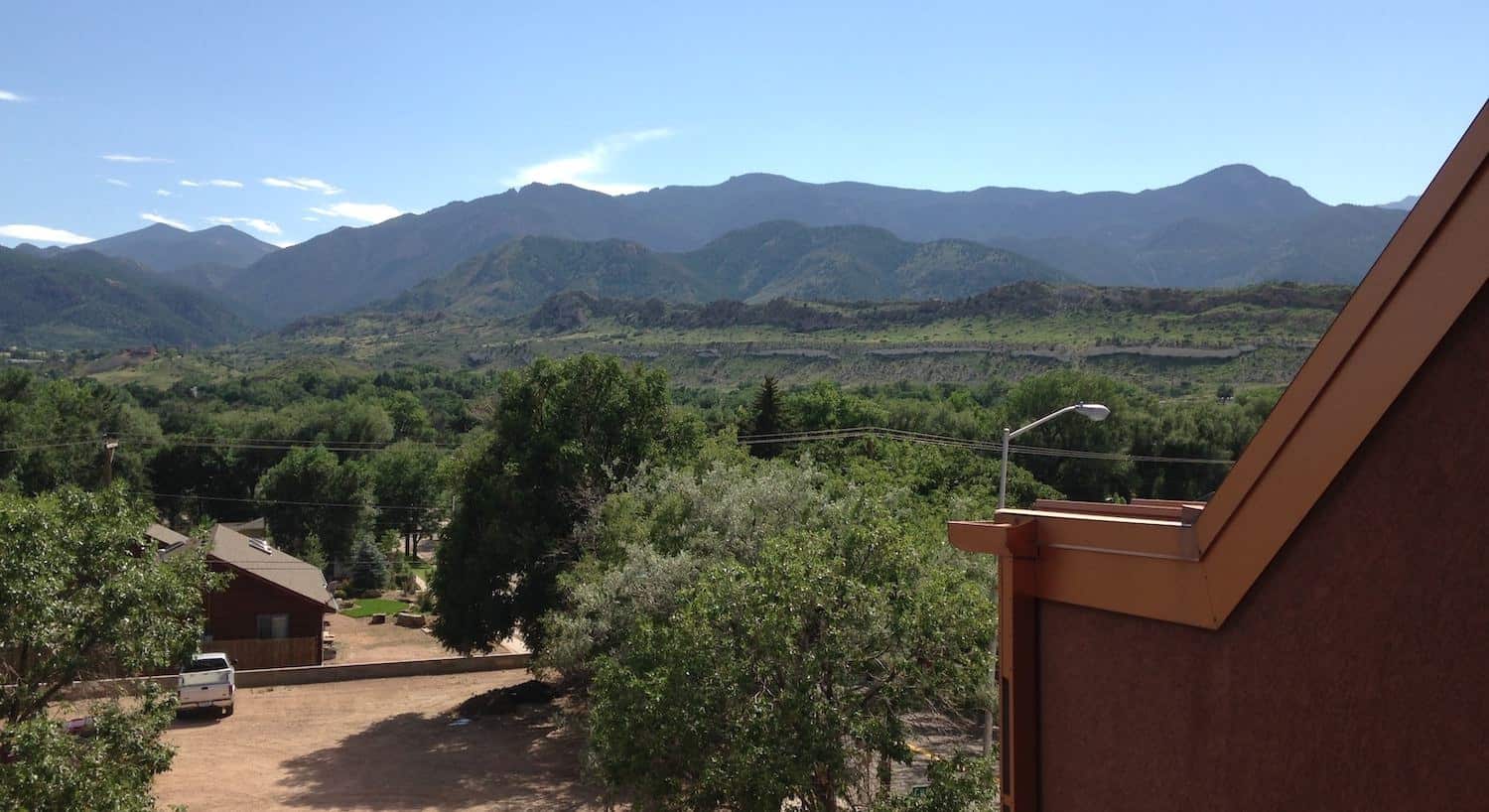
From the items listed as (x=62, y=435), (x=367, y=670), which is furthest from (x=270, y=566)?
(x=62, y=435)

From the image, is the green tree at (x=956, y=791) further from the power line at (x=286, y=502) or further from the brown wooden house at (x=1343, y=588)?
the power line at (x=286, y=502)

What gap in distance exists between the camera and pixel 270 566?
4000cm

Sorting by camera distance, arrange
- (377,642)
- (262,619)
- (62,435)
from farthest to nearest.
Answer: (62,435) → (377,642) → (262,619)

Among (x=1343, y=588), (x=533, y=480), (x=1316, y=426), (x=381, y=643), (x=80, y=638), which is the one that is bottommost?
(x=381, y=643)

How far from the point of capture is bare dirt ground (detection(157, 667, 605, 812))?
74.6 ft

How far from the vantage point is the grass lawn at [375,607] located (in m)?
50.0

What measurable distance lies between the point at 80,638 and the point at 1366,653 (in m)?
15.5

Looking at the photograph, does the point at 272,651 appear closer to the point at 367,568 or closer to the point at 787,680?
the point at 367,568

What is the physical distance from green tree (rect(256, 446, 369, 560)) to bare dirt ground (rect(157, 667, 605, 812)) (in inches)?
1015

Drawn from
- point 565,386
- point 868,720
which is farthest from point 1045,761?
point 565,386

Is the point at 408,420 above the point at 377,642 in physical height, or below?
above

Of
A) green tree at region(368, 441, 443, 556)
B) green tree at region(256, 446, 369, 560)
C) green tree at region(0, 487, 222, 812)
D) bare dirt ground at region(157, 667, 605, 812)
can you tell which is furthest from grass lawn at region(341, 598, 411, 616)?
green tree at region(0, 487, 222, 812)

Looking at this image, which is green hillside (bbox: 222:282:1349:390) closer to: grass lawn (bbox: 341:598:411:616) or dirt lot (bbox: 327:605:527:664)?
grass lawn (bbox: 341:598:411:616)

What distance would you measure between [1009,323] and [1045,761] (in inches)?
4885
